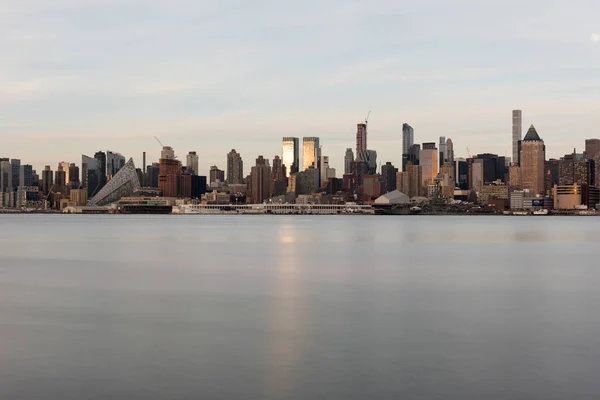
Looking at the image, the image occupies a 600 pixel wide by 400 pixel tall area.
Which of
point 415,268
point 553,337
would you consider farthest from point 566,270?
point 553,337

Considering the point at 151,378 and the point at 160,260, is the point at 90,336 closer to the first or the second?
the point at 151,378

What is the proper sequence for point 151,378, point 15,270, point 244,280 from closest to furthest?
point 151,378, point 244,280, point 15,270

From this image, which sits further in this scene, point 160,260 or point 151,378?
point 160,260

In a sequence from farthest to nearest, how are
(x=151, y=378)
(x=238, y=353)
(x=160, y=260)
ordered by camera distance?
(x=160, y=260), (x=238, y=353), (x=151, y=378)

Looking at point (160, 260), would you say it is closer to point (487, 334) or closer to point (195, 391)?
point (487, 334)

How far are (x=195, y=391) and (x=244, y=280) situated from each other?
3134 centimetres

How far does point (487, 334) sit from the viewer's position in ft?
94.1

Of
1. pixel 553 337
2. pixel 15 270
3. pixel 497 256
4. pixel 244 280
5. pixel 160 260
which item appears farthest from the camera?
pixel 497 256

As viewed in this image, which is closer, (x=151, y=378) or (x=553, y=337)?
(x=151, y=378)

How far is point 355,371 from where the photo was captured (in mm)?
22047

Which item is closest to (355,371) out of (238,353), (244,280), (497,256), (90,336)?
(238,353)

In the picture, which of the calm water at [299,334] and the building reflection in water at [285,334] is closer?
the calm water at [299,334]

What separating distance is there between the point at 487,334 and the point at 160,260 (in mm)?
46756

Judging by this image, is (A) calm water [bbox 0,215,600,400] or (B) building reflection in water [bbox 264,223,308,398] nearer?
(A) calm water [bbox 0,215,600,400]
